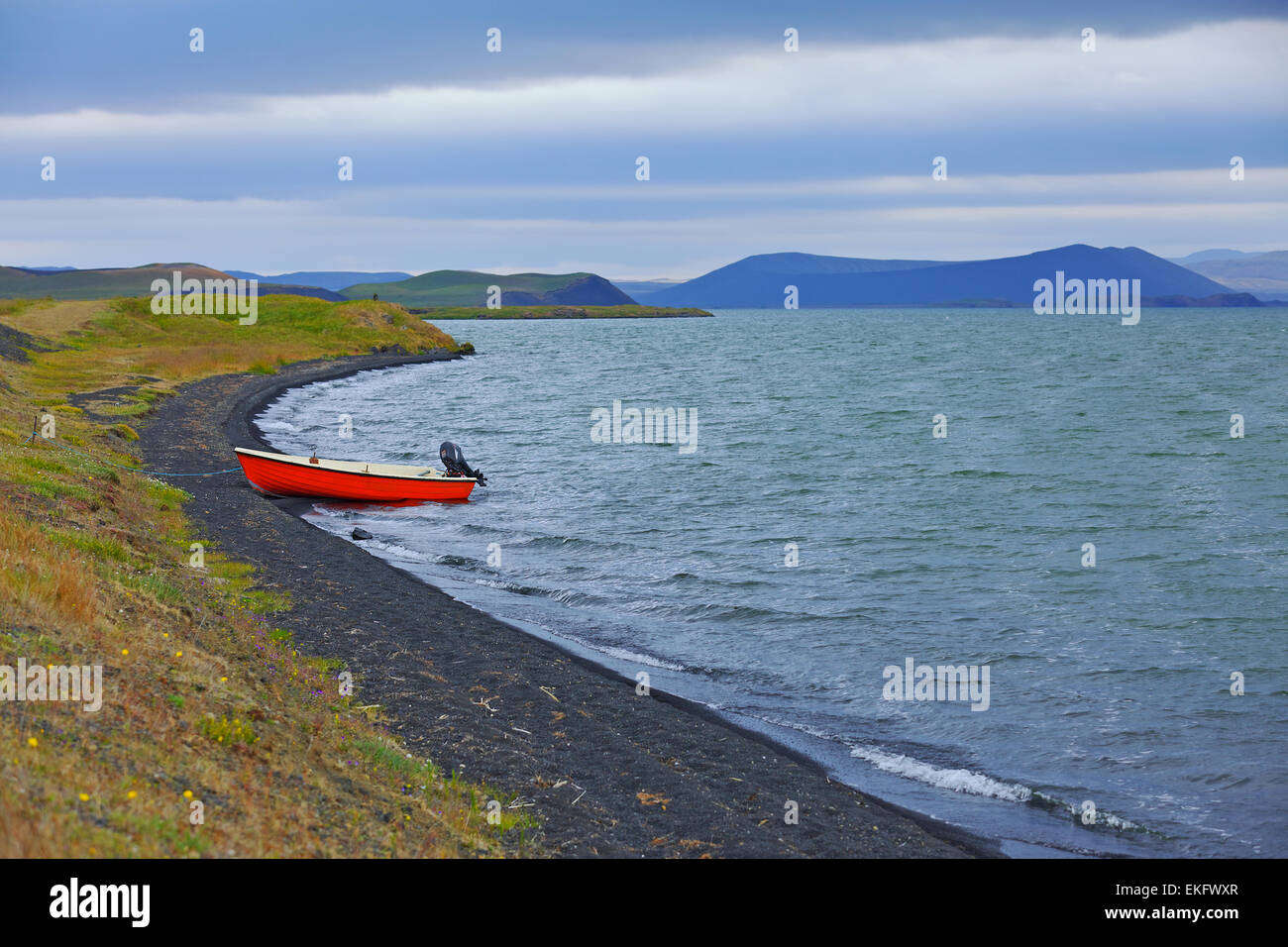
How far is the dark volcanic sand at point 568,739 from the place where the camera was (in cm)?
1123

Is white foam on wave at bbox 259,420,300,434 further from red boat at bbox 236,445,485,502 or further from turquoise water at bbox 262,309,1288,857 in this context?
red boat at bbox 236,445,485,502

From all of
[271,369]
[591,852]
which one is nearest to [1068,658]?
[591,852]

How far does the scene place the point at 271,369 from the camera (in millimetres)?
87938

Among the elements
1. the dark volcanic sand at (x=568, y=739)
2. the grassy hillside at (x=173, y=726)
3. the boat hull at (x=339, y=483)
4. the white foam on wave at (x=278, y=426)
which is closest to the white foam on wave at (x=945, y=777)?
the dark volcanic sand at (x=568, y=739)

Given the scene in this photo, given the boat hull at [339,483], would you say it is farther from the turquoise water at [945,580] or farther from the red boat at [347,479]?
the turquoise water at [945,580]

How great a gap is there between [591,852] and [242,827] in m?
3.60

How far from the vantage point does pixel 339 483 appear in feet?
110

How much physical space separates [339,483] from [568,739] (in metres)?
21.9

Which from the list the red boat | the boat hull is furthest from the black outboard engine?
the boat hull

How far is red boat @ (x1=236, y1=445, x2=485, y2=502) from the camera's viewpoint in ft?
108

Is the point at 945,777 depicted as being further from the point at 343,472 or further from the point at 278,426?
the point at 278,426

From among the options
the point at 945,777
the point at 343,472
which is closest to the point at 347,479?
the point at 343,472

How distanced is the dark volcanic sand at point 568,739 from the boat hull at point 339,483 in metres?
9.98

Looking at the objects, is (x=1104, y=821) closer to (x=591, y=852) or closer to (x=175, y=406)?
(x=591, y=852)
